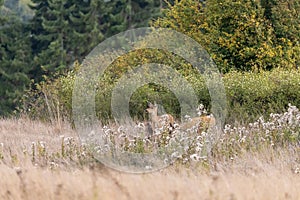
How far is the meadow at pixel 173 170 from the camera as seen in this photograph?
485cm

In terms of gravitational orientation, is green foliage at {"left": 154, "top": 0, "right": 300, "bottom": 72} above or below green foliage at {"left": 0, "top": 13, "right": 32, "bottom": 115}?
above

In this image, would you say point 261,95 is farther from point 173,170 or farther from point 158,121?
point 173,170

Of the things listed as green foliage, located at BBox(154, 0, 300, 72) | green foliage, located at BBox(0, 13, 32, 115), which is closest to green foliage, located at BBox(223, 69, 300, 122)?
green foliage, located at BBox(154, 0, 300, 72)

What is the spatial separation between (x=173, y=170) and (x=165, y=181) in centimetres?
199

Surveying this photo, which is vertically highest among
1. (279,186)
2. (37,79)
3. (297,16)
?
Answer: (297,16)

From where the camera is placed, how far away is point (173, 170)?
283 inches

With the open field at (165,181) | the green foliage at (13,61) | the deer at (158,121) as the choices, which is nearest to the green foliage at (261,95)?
the deer at (158,121)

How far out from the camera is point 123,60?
1841 cm

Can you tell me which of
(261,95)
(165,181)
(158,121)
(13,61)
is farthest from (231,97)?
(13,61)

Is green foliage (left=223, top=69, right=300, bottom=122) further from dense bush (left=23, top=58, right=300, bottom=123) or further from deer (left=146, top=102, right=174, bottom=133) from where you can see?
deer (left=146, top=102, right=174, bottom=133)

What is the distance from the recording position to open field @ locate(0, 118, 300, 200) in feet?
15.6

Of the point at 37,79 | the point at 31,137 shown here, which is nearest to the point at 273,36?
the point at 31,137

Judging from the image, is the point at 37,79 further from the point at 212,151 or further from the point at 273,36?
the point at 212,151

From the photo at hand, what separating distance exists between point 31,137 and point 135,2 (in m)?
33.5
